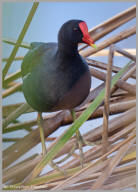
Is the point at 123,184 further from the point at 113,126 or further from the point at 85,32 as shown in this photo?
the point at 85,32

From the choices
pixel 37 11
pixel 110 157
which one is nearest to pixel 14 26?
pixel 37 11

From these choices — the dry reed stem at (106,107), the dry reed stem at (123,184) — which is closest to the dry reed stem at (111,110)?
the dry reed stem at (106,107)

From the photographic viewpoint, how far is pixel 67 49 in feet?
3.25

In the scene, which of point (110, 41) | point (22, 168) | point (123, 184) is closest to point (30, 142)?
point (22, 168)

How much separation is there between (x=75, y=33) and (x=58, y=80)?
170 mm

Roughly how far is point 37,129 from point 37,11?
44 centimetres

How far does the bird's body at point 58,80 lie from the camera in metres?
1.02

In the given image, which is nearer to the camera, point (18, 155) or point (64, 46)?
point (64, 46)

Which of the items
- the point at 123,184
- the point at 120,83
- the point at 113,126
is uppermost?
the point at 120,83

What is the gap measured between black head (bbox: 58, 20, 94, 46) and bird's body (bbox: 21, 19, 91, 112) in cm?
1

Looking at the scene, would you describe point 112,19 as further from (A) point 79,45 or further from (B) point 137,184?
(B) point 137,184

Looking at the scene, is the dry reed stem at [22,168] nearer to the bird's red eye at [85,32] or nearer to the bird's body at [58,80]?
the bird's body at [58,80]

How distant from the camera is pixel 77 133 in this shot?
A: 104 cm

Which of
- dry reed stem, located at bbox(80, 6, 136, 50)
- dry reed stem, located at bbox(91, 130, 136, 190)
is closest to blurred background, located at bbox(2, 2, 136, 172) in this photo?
dry reed stem, located at bbox(80, 6, 136, 50)
